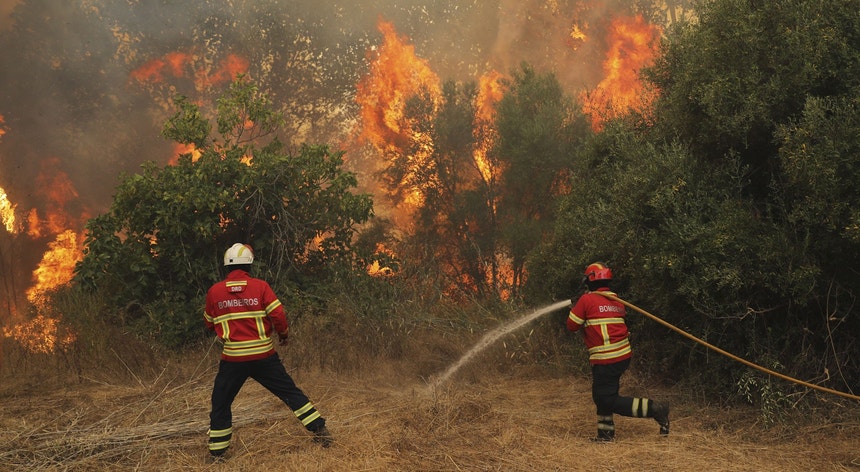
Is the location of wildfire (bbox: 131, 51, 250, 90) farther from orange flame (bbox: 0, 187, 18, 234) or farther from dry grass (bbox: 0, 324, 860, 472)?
dry grass (bbox: 0, 324, 860, 472)

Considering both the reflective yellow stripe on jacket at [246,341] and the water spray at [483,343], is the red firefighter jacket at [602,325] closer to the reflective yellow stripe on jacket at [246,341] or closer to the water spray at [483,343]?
A: the reflective yellow stripe on jacket at [246,341]

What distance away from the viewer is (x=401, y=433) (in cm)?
726

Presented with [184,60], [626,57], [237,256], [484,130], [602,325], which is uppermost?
[184,60]

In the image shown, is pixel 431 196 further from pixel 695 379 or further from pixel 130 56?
pixel 695 379

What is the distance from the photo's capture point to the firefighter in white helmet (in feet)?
21.4

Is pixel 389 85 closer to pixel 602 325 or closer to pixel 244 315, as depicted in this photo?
pixel 602 325

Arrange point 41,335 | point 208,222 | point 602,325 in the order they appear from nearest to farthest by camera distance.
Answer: point 602,325
point 41,335
point 208,222

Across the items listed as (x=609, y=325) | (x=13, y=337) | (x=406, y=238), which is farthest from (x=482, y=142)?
(x=609, y=325)

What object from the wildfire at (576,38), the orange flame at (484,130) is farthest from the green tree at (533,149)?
the wildfire at (576,38)

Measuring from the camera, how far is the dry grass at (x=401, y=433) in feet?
21.0

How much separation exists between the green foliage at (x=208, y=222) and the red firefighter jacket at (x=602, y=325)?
8.11 m

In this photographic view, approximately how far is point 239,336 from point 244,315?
20 centimetres

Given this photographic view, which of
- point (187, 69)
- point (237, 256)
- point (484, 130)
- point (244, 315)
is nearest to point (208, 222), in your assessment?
point (237, 256)

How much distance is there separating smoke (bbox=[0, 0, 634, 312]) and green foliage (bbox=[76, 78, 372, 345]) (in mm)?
11483
